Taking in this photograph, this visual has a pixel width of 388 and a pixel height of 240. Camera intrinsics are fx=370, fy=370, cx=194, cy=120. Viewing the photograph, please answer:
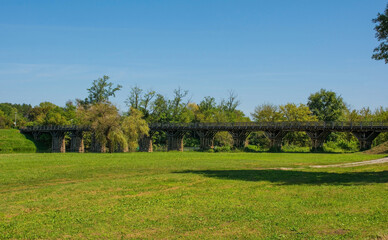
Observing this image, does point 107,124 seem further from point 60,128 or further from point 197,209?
point 197,209

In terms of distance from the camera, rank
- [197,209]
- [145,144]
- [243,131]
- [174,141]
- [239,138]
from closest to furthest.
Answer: [197,209] → [243,131] → [239,138] → [174,141] → [145,144]

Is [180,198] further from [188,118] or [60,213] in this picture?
[188,118]

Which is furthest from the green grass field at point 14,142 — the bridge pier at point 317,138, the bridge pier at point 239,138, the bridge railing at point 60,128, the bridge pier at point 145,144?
the bridge pier at point 317,138

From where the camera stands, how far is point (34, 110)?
5827 inches

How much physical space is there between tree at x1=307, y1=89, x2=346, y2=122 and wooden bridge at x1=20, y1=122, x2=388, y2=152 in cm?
2624

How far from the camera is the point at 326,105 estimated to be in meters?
97.8

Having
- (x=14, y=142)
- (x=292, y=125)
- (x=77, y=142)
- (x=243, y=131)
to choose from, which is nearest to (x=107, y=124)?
(x=243, y=131)

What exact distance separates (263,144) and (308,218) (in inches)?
3194

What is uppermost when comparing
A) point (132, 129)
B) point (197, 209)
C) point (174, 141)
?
point (132, 129)

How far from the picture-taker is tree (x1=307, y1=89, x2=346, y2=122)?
9520cm

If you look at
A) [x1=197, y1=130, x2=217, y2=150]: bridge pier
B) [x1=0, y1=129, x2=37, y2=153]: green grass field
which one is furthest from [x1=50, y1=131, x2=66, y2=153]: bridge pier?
[x1=197, y1=130, x2=217, y2=150]: bridge pier

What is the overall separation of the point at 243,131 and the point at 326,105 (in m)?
35.0

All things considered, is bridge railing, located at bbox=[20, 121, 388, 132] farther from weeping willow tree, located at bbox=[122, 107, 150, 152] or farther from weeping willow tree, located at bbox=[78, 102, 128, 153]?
weeping willow tree, located at bbox=[78, 102, 128, 153]

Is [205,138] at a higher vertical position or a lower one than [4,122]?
lower
